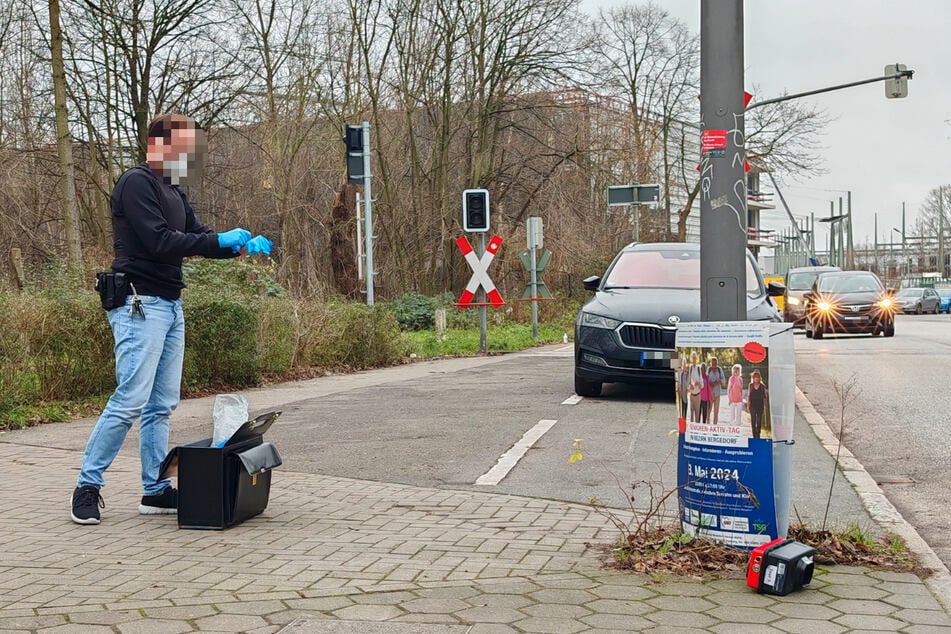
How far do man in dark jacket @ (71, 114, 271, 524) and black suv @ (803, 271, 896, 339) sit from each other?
23388mm

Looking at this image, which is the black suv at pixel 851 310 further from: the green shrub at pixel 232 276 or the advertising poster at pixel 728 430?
the advertising poster at pixel 728 430

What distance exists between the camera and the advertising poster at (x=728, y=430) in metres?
4.29

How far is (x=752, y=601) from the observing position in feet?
13.0

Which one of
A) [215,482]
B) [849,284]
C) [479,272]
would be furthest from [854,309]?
[215,482]

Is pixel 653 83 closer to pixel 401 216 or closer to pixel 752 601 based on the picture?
pixel 401 216

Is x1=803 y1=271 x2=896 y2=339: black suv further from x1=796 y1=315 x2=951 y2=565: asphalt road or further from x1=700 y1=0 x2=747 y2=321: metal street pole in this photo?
x1=700 y1=0 x2=747 y2=321: metal street pole

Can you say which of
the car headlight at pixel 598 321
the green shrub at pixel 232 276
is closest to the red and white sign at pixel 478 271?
the green shrub at pixel 232 276

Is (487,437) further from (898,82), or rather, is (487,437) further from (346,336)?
(898,82)

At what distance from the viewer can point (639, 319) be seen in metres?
10.8

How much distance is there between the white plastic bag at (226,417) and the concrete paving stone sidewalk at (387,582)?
477 millimetres

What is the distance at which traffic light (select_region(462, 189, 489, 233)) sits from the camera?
1861cm

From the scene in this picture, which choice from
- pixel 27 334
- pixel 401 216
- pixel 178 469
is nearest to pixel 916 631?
pixel 178 469

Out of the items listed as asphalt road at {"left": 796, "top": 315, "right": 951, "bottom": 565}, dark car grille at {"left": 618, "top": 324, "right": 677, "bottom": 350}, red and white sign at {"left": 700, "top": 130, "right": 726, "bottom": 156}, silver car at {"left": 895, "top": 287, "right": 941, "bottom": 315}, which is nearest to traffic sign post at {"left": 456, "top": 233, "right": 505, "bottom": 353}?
asphalt road at {"left": 796, "top": 315, "right": 951, "bottom": 565}

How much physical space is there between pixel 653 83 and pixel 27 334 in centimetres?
4144
